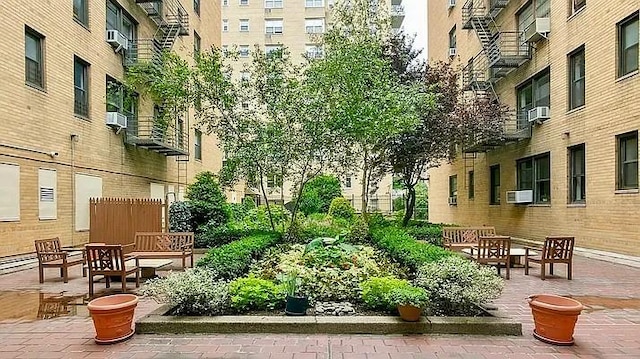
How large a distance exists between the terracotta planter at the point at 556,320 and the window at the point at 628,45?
29.8 ft

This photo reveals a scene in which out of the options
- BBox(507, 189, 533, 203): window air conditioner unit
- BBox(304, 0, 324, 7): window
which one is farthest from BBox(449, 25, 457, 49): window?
BBox(304, 0, 324, 7): window

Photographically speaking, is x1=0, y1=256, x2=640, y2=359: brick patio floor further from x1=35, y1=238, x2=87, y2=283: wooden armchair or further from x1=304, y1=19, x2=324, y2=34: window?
x1=304, y1=19, x2=324, y2=34: window

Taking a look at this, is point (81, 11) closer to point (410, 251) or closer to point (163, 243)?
point (163, 243)

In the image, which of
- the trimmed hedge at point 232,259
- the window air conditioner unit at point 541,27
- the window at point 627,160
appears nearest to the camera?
the trimmed hedge at point 232,259

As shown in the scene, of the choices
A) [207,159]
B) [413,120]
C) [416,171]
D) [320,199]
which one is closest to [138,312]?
[413,120]

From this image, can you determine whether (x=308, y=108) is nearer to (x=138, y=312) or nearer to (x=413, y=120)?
(x=413, y=120)

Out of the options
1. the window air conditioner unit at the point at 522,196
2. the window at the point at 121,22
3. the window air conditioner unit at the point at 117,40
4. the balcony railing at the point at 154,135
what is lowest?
the window air conditioner unit at the point at 522,196

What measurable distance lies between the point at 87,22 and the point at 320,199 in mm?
15292

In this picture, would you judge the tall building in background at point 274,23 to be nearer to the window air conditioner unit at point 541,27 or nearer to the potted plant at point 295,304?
the window air conditioner unit at point 541,27

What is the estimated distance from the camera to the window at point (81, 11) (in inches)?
563

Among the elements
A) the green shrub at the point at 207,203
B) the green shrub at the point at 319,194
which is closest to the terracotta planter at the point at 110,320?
the green shrub at the point at 207,203

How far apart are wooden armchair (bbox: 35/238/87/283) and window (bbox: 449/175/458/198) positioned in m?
20.5

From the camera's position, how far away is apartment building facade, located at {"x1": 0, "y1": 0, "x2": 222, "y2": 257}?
1121cm

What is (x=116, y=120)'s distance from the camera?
1608 cm
